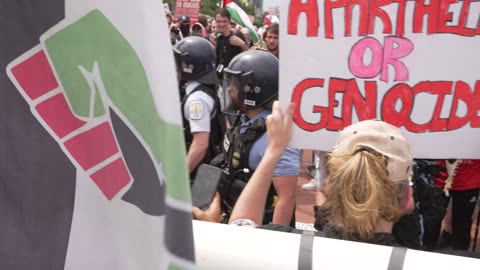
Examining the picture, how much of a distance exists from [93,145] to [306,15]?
5.08 ft

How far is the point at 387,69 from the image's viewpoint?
7.39ft

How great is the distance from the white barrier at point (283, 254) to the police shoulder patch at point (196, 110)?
6.63ft

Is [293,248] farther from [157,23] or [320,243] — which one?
[157,23]

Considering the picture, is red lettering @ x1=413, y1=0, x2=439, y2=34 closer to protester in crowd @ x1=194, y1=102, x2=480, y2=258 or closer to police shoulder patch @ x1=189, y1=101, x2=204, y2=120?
protester in crowd @ x1=194, y1=102, x2=480, y2=258

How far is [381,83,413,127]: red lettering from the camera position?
2.24 metres

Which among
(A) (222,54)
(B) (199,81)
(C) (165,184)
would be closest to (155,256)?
(C) (165,184)

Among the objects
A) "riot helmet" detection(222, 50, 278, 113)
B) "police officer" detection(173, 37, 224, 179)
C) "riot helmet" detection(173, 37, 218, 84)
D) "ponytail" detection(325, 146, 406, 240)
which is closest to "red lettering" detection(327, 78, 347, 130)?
"riot helmet" detection(222, 50, 278, 113)

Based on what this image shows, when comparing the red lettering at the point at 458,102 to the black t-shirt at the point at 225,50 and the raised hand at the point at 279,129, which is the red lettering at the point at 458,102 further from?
the black t-shirt at the point at 225,50

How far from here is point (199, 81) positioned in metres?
3.77

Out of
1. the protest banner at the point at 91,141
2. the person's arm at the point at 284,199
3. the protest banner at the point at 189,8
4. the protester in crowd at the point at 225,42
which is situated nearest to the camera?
the protest banner at the point at 91,141

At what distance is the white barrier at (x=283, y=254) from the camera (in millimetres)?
1258

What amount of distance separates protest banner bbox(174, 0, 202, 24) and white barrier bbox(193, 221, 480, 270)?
1078 cm

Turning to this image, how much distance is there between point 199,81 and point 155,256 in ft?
9.73

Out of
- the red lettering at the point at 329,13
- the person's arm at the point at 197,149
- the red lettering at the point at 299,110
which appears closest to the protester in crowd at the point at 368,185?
the red lettering at the point at 299,110
